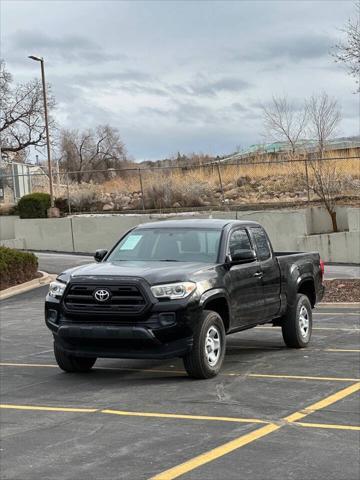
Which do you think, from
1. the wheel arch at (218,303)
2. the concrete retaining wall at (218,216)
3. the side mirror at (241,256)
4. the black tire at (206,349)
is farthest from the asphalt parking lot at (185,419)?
the concrete retaining wall at (218,216)

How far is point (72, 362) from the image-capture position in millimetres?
8422

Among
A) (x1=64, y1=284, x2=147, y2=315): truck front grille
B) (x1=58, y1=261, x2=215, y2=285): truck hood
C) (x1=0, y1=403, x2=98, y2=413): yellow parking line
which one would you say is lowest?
(x1=0, y1=403, x2=98, y2=413): yellow parking line

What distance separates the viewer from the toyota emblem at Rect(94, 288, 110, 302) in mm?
7543

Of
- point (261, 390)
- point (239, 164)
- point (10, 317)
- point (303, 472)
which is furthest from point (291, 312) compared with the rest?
point (239, 164)

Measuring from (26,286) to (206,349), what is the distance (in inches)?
549

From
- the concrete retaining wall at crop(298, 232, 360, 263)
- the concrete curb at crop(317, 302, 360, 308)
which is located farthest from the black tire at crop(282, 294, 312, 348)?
the concrete retaining wall at crop(298, 232, 360, 263)

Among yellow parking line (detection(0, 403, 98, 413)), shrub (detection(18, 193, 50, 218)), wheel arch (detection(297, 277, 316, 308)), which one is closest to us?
yellow parking line (detection(0, 403, 98, 413))

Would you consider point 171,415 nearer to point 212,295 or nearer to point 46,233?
point 212,295

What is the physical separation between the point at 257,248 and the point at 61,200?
26122 millimetres

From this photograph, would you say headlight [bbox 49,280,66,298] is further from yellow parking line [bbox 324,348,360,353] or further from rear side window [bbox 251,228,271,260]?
yellow parking line [bbox 324,348,360,353]

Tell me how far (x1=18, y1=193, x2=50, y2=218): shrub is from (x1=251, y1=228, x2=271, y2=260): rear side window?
80.8ft

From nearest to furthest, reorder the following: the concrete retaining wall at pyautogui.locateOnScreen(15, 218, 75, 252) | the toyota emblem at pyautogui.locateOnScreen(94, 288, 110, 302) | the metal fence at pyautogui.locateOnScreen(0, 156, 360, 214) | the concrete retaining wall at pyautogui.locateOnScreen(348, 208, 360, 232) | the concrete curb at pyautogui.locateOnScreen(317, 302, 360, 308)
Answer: the toyota emblem at pyautogui.locateOnScreen(94, 288, 110, 302), the concrete curb at pyautogui.locateOnScreen(317, 302, 360, 308), the concrete retaining wall at pyautogui.locateOnScreen(348, 208, 360, 232), the metal fence at pyautogui.locateOnScreen(0, 156, 360, 214), the concrete retaining wall at pyautogui.locateOnScreen(15, 218, 75, 252)

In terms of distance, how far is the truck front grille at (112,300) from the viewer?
747 cm

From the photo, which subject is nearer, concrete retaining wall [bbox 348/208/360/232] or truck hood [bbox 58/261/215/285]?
truck hood [bbox 58/261/215/285]
